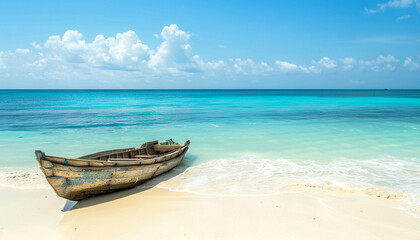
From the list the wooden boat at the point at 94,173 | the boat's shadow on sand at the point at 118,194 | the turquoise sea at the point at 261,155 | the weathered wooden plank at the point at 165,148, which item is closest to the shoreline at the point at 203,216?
the boat's shadow on sand at the point at 118,194

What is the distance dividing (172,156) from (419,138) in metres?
16.8

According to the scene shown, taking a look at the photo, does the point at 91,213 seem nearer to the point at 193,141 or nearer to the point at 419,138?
the point at 193,141

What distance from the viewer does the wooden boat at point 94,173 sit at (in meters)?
6.82

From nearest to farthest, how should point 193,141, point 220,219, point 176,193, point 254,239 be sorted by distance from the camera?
point 254,239 < point 220,219 < point 176,193 < point 193,141

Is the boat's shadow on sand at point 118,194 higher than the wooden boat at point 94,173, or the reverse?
the wooden boat at point 94,173

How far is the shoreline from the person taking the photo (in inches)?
247

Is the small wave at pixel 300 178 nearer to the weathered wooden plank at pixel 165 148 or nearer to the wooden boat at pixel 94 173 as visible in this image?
the wooden boat at pixel 94 173

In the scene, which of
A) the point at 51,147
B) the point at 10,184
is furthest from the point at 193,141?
the point at 10,184

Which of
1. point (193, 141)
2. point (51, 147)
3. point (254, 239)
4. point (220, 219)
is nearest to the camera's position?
point (254, 239)

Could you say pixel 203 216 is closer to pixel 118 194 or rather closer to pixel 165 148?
pixel 118 194

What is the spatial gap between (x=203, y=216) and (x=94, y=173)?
3244 millimetres

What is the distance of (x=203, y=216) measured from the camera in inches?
281

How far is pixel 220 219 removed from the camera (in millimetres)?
6953

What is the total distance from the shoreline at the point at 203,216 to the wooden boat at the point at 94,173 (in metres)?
0.39
